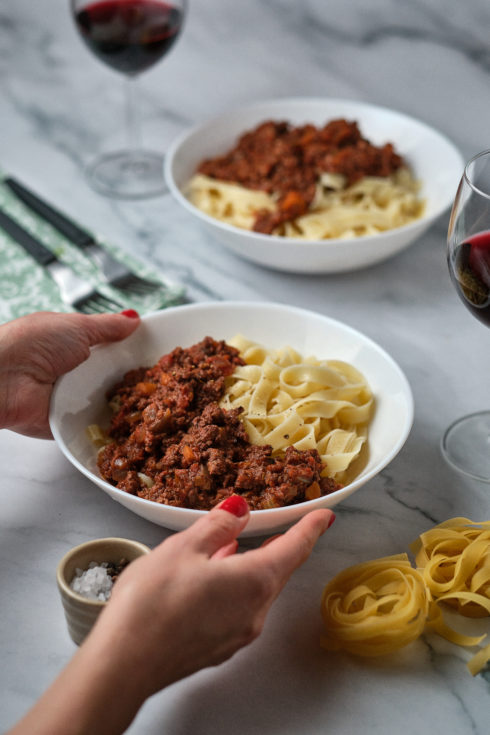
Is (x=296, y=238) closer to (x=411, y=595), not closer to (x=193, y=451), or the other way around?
(x=193, y=451)

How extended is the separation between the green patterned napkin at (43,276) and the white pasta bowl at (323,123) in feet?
0.88

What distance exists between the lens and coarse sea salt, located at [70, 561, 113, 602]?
1.51 metres

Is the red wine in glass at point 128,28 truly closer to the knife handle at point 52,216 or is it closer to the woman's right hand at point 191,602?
the knife handle at point 52,216

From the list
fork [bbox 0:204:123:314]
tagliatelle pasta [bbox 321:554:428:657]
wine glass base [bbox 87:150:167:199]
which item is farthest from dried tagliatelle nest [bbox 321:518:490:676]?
wine glass base [bbox 87:150:167:199]

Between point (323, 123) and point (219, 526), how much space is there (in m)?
2.25

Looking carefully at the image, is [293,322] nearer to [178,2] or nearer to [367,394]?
[367,394]

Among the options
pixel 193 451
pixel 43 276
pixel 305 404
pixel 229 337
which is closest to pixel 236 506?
pixel 193 451

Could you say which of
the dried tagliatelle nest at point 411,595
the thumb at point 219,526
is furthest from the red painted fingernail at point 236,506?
the dried tagliatelle nest at point 411,595

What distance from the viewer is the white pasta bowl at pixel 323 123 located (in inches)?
101

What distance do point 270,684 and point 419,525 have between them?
21.9 inches

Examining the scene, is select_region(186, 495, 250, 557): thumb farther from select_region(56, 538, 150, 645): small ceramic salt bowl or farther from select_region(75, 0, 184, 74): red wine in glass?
select_region(75, 0, 184, 74): red wine in glass

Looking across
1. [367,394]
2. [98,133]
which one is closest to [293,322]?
[367,394]

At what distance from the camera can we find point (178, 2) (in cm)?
298

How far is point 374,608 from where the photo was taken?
1.54m
